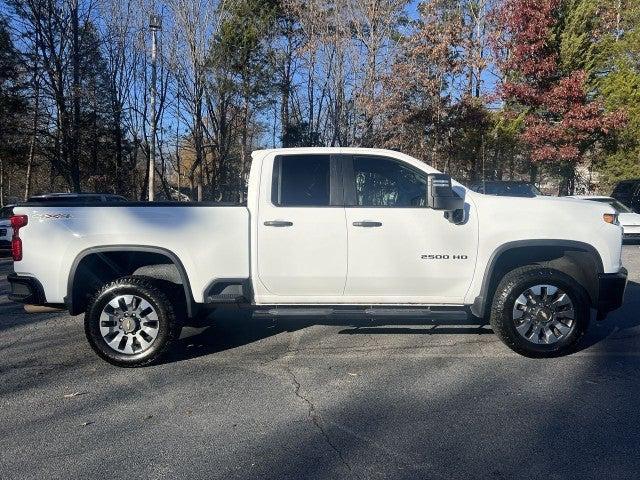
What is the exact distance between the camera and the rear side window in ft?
17.9

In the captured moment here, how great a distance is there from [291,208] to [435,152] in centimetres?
1861

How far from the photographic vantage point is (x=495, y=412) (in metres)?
4.21

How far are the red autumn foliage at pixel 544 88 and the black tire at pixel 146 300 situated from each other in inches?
730

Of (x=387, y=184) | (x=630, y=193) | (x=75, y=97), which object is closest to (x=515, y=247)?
(x=387, y=184)

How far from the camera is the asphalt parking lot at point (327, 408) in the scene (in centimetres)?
345

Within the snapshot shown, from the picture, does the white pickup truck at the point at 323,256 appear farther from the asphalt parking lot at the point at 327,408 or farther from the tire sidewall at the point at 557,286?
the asphalt parking lot at the point at 327,408

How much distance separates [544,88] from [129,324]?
20.0 m

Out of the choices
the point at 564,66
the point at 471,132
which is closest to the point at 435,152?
the point at 471,132

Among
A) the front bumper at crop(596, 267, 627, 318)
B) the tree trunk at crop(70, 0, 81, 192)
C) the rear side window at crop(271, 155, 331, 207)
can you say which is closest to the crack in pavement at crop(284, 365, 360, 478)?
the rear side window at crop(271, 155, 331, 207)

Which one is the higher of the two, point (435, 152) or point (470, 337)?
point (435, 152)

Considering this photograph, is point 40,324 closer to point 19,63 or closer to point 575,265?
point 575,265

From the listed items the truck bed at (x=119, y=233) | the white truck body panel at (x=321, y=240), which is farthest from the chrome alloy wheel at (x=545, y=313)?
the truck bed at (x=119, y=233)

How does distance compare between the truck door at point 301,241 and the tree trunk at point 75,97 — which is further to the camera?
the tree trunk at point 75,97

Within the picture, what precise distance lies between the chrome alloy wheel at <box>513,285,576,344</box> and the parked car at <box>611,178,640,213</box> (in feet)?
47.3
